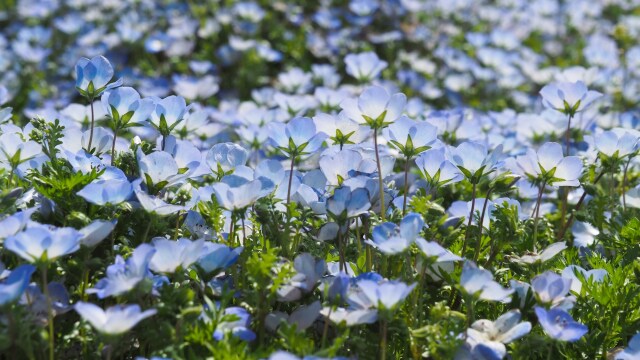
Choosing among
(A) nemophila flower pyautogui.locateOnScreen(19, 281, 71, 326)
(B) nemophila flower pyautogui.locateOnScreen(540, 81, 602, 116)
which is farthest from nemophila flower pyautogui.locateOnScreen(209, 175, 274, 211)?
(B) nemophila flower pyautogui.locateOnScreen(540, 81, 602, 116)

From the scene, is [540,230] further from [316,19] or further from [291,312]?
[316,19]

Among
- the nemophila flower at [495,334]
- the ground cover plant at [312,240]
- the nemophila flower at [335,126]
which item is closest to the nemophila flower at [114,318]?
the ground cover plant at [312,240]

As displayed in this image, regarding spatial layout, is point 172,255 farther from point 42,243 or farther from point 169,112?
point 169,112

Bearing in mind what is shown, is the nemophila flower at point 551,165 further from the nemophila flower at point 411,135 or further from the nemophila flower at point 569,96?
the nemophila flower at point 569,96

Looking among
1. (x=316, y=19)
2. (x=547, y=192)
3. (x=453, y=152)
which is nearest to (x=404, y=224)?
(x=453, y=152)

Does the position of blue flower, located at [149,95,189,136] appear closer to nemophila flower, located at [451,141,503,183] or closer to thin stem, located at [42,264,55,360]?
thin stem, located at [42,264,55,360]
